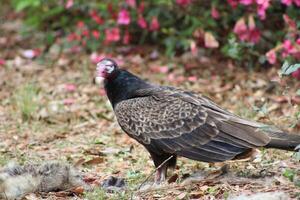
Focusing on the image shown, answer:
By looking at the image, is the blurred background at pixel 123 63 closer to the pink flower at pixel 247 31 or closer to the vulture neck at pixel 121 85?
the pink flower at pixel 247 31

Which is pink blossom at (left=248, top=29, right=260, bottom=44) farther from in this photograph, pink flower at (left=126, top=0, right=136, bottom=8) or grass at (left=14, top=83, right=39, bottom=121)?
grass at (left=14, top=83, right=39, bottom=121)

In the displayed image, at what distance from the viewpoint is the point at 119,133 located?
25.4ft

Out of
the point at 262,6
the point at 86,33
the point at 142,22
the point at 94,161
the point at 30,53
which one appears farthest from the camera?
the point at 30,53

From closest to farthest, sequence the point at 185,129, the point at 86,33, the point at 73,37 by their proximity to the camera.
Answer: the point at 185,129 → the point at 86,33 → the point at 73,37

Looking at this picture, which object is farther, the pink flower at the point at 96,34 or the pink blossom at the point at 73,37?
the pink blossom at the point at 73,37

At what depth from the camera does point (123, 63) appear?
994 centimetres

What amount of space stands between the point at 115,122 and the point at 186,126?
235 centimetres

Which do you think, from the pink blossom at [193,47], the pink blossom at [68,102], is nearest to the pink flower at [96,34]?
the pink blossom at [193,47]

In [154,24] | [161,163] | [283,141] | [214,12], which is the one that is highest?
[214,12]

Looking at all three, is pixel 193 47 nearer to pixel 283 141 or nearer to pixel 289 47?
pixel 289 47

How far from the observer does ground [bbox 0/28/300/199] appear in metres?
5.44

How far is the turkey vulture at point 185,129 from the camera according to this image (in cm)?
555

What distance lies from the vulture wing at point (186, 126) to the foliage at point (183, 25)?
234 centimetres

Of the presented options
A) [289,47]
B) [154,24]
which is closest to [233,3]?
[289,47]
